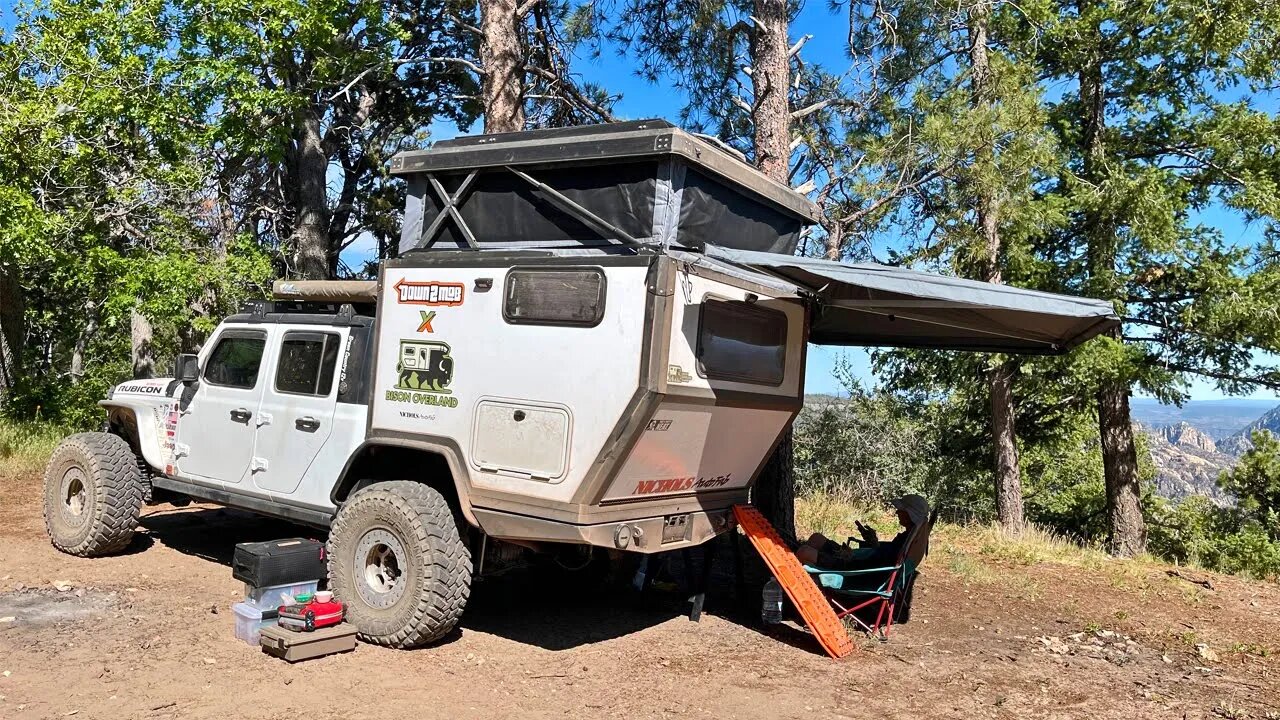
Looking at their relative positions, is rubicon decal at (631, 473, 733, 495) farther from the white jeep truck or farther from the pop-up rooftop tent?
the pop-up rooftop tent

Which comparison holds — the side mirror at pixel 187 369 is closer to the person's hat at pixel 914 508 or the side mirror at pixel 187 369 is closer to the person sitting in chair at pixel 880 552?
the person sitting in chair at pixel 880 552

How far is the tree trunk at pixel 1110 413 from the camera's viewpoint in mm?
14180

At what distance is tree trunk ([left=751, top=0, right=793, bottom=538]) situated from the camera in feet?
29.5

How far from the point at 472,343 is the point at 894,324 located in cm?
334

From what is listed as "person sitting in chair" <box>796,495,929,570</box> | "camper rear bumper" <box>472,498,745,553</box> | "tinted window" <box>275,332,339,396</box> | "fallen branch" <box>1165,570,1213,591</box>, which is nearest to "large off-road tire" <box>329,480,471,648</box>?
"camper rear bumper" <box>472,498,745,553</box>

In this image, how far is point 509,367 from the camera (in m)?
5.43

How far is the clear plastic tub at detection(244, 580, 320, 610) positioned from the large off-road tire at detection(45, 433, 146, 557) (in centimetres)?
231

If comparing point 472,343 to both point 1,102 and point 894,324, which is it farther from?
point 1,102

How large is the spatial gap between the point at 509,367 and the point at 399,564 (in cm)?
136

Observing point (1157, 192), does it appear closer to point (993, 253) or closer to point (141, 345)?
point (993, 253)

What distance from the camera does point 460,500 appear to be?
553 cm

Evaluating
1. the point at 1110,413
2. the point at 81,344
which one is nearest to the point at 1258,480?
the point at 1110,413

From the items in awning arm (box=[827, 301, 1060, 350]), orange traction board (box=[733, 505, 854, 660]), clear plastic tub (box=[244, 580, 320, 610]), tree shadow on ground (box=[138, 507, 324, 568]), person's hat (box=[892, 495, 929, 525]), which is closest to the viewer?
clear plastic tub (box=[244, 580, 320, 610])

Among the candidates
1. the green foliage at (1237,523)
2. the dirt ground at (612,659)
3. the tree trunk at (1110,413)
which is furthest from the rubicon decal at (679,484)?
the green foliage at (1237,523)
